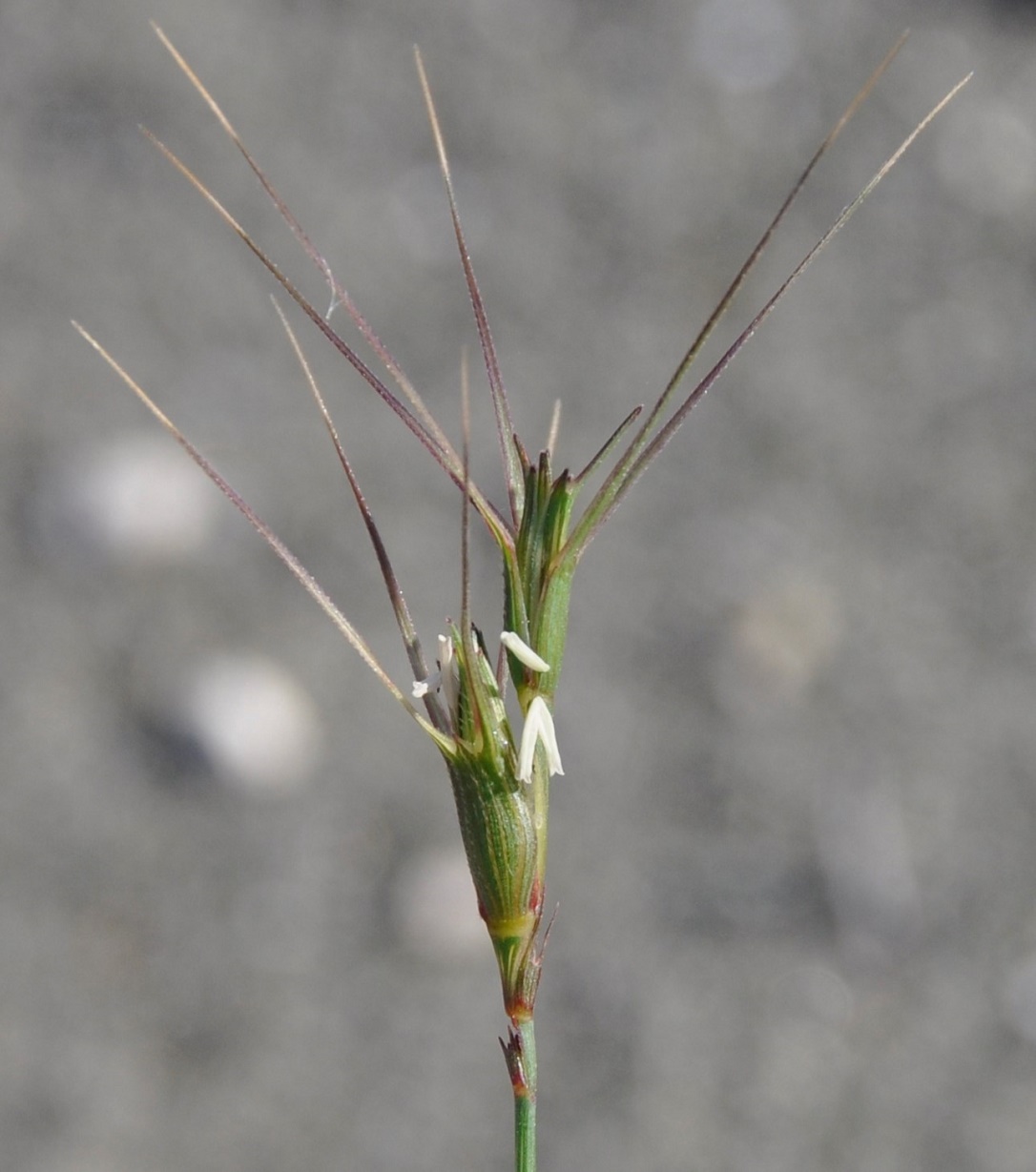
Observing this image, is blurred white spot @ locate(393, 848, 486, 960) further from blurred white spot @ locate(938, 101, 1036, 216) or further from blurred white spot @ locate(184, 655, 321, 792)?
blurred white spot @ locate(938, 101, 1036, 216)

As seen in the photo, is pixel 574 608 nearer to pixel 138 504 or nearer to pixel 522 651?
pixel 138 504

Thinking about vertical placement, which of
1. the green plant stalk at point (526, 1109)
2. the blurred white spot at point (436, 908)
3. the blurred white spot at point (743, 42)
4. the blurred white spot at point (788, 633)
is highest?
the blurred white spot at point (743, 42)

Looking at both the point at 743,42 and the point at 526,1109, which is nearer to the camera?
the point at 526,1109

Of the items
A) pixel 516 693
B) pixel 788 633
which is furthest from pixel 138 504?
pixel 516 693

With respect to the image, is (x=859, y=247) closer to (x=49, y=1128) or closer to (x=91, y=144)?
(x=91, y=144)

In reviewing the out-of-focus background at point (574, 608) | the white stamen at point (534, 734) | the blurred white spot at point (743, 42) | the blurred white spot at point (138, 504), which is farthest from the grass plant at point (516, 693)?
the blurred white spot at point (743, 42)

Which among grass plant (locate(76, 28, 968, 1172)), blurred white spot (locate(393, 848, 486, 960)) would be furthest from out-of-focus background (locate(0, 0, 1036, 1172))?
grass plant (locate(76, 28, 968, 1172))

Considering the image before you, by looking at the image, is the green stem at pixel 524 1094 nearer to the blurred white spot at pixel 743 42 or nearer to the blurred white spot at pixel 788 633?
the blurred white spot at pixel 788 633
